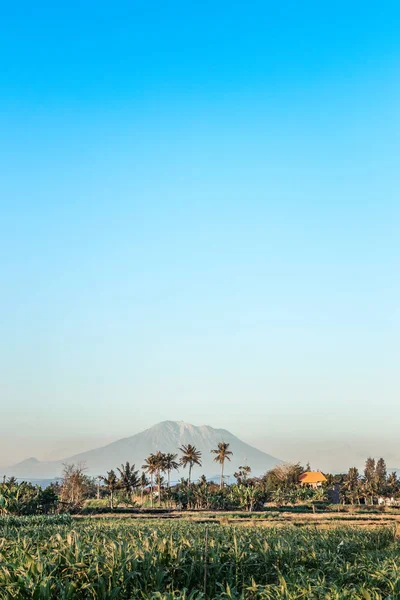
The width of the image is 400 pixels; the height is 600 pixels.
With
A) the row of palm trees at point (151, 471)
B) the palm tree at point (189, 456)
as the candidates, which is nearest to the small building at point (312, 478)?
the row of palm trees at point (151, 471)

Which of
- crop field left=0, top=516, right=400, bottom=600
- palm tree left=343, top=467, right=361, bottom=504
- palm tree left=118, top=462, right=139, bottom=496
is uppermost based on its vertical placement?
crop field left=0, top=516, right=400, bottom=600

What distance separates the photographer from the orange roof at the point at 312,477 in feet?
333

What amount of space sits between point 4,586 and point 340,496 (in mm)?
84752

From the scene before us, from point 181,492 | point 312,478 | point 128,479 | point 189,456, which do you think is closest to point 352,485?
point 312,478

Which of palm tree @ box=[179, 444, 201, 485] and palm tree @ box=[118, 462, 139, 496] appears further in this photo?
palm tree @ box=[179, 444, 201, 485]

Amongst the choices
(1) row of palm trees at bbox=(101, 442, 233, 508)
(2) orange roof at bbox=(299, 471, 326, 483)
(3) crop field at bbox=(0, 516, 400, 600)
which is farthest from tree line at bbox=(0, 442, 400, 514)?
(3) crop field at bbox=(0, 516, 400, 600)

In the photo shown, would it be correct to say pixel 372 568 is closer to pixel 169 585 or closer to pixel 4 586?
pixel 169 585

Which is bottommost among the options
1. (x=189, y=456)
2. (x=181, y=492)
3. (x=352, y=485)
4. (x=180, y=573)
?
(x=352, y=485)

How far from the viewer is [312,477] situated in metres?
104

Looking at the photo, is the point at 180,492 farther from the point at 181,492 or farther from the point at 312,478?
the point at 312,478

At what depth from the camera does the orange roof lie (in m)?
102

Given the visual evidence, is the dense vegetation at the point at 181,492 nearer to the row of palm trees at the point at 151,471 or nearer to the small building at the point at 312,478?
the row of palm trees at the point at 151,471

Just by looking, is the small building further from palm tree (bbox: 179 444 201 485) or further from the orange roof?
palm tree (bbox: 179 444 201 485)

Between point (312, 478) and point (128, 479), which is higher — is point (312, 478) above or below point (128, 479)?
below
